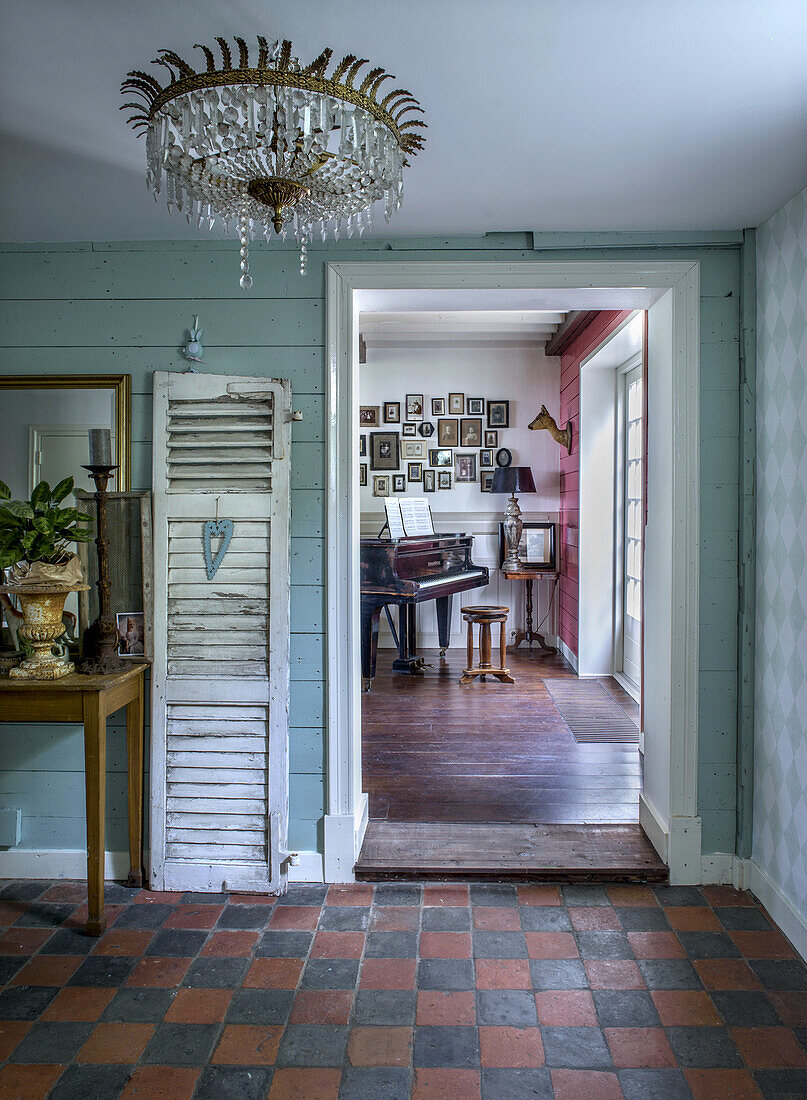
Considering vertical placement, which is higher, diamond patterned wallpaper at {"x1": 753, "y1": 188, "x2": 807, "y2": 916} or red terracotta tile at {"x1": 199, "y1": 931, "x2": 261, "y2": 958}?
diamond patterned wallpaper at {"x1": 753, "y1": 188, "x2": 807, "y2": 916}

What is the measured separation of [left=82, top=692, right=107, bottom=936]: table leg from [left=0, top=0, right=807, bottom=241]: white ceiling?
162 cm

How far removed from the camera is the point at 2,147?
216cm

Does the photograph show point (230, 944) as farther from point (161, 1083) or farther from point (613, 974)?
point (613, 974)

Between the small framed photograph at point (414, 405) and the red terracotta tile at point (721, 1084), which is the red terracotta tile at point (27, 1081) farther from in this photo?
the small framed photograph at point (414, 405)

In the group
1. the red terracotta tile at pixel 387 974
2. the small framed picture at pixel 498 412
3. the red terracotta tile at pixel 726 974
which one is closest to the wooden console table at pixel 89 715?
the red terracotta tile at pixel 387 974

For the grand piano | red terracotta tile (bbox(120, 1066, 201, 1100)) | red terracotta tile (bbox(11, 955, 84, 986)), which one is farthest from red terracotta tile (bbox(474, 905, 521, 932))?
the grand piano

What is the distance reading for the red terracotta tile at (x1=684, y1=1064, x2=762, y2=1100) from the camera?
72.5 inches

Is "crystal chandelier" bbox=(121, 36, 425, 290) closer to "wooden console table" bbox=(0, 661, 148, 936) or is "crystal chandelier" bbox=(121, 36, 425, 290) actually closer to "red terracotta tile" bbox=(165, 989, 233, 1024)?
"wooden console table" bbox=(0, 661, 148, 936)

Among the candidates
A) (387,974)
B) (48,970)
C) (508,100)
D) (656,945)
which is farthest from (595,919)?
(508,100)

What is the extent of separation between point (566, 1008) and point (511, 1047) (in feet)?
0.77

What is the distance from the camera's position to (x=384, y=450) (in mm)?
6926

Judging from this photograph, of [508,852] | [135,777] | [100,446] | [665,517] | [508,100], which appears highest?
[508,100]

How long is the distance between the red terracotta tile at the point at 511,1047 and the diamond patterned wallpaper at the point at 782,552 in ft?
3.24

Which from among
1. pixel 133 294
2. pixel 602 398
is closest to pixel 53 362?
pixel 133 294
